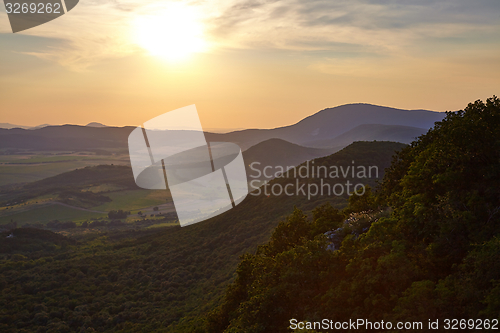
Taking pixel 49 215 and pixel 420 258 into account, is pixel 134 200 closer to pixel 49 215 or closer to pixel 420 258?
pixel 49 215

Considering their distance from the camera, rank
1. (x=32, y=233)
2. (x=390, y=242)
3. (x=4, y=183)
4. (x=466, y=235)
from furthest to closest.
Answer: (x=4, y=183)
(x=32, y=233)
(x=390, y=242)
(x=466, y=235)

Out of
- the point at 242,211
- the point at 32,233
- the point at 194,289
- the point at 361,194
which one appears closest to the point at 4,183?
the point at 32,233

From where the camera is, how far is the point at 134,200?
138m

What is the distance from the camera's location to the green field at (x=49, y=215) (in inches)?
4154

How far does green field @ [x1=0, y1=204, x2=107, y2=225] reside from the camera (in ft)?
346

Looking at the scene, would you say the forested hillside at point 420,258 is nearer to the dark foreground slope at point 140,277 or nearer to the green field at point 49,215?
the dark foreground slope at point 140,277

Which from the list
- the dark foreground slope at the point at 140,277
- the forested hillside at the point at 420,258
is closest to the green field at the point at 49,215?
the dark foreground slope at the point at 140,277

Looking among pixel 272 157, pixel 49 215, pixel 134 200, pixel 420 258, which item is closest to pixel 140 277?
pixel 420 258

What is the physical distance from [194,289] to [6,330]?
617 inches

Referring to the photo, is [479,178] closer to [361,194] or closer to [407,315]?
[407,315]

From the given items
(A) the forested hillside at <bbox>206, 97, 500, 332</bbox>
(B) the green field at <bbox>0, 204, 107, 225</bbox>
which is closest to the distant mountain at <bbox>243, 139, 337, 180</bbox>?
(B) the green field at <bbox>0, 204, 107, 225</bbox>

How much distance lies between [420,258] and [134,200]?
137874 mm

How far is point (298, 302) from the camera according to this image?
1266 cm

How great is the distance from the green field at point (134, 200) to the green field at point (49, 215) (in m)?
8.59
